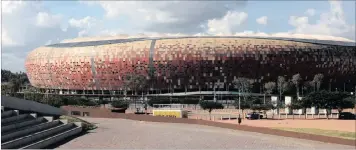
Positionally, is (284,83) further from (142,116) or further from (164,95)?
(142,116)

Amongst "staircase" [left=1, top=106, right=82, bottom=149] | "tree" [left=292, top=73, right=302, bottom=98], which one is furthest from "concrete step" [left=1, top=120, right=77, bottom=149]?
"tree" [left=292, top=73, right=302, bottom=98]

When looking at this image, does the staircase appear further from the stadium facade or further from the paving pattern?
the stadium facade

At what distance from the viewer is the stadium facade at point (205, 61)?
7862cm

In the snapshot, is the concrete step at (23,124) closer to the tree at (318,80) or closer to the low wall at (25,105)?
the low wall at (25,105)

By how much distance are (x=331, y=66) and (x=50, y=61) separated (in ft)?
186

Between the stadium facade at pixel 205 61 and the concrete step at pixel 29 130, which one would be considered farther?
the stadium facade at pixel 205 61

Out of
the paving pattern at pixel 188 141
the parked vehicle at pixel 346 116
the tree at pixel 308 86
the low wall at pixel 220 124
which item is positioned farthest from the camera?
the tree at pixel 308 86

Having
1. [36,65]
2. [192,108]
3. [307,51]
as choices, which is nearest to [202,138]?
[192,108]

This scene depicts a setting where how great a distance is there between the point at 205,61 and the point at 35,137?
59.9 m

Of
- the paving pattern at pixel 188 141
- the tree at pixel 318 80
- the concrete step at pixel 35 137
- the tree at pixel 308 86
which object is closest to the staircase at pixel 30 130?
the concrete step at pixel 35 137

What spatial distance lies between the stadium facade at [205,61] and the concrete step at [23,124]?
55.7 meters

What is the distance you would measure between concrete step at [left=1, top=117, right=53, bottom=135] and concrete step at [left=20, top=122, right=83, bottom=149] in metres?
1.35

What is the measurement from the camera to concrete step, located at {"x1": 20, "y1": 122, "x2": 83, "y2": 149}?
18688mm

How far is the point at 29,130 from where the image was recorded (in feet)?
66.2
